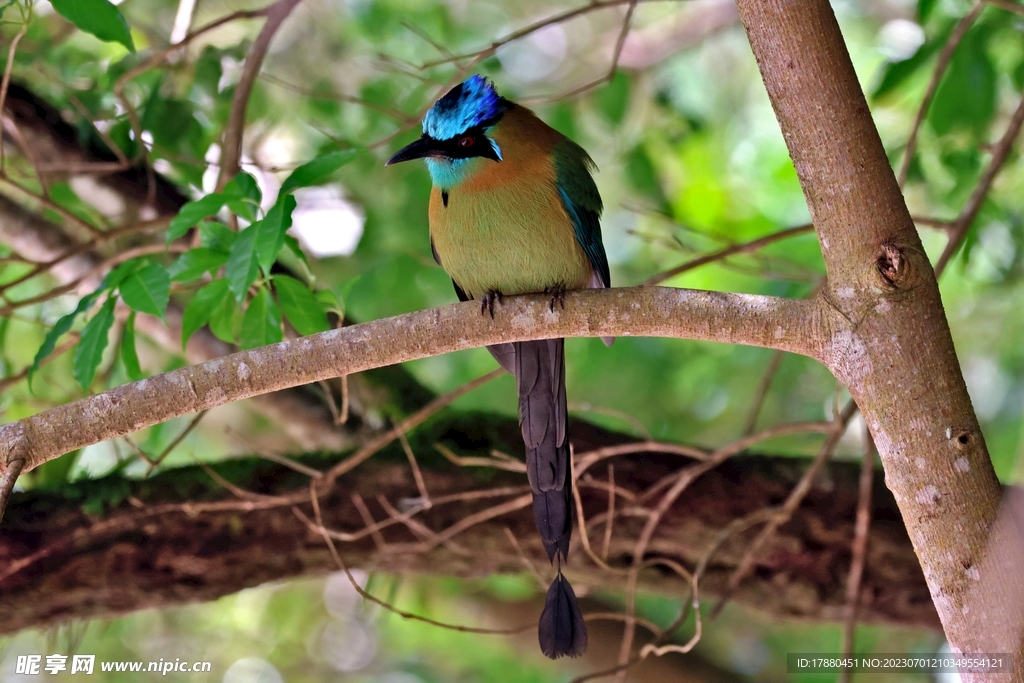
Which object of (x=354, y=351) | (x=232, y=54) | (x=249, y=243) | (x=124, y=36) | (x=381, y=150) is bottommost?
(x=354, y=351)

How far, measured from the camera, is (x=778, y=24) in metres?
1.95

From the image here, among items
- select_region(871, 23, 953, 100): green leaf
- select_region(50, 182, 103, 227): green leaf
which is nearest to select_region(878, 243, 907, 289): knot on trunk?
select_region(871, 23, 953, 100): green leaf

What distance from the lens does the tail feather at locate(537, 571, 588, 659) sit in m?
2.45

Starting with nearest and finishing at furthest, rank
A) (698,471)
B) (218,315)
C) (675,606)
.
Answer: (218,315) → (698,471) → (675,606)

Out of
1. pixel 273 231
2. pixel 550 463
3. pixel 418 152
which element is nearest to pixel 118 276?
pixel 273 231

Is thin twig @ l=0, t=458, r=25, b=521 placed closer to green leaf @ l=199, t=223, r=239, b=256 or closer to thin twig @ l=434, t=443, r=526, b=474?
green leaf @ l=199, t=223, r=239, b=256

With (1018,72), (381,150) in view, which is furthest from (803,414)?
(381,150)

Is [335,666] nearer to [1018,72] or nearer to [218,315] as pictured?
Result: [218,315]

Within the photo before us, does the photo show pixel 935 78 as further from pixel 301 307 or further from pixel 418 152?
pixel 301 307

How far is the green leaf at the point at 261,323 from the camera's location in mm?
2488

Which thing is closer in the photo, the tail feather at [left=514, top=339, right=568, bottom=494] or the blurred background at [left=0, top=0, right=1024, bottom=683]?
the tail feather at [left=514, top=339, right=568, bottom=494]

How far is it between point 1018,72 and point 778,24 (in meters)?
1.88

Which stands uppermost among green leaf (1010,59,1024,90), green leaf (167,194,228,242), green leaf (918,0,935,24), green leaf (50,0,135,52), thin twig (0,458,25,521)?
green leaf (1010,59,1024,90)

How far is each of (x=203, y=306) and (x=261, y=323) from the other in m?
0.15
